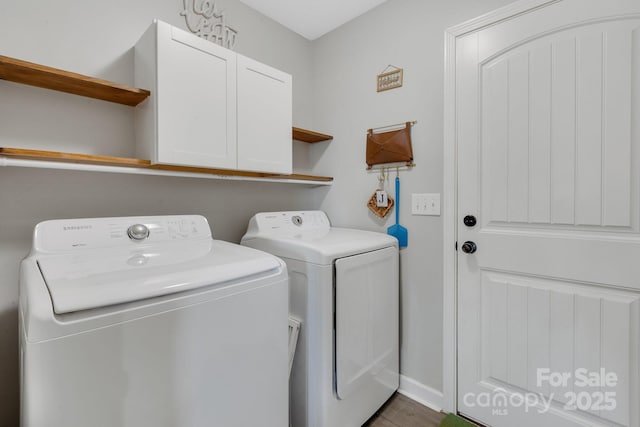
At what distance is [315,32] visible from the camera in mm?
2289

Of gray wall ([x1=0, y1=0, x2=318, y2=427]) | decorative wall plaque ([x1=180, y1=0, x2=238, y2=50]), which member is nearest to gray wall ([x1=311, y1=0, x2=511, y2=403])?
decorative wall plaque ([x1=180, y1=0, x2=238, y2=50])

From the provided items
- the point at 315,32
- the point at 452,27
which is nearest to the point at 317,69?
the point at 315,32

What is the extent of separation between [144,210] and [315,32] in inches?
Answer: 71.0

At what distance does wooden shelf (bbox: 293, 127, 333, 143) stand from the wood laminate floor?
179cm

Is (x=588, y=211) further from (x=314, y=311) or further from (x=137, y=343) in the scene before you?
(x=137, y=343)

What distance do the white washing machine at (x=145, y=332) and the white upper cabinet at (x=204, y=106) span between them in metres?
0.46

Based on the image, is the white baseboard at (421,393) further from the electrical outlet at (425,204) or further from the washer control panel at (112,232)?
the washer control panel at (112,232)

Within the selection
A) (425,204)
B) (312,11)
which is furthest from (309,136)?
(425,204)

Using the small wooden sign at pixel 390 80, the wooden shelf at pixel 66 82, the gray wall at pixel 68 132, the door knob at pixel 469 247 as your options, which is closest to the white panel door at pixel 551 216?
the door knob at pixel 469 247

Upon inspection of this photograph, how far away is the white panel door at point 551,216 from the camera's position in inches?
47.5

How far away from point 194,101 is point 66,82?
1.60 feet

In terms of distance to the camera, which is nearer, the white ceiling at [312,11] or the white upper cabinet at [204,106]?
the white upper cabinet at [204,106]

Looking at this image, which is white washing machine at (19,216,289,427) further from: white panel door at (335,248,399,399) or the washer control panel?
white panel door at (335,248,399,399)

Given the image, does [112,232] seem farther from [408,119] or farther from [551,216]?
[551,216]
